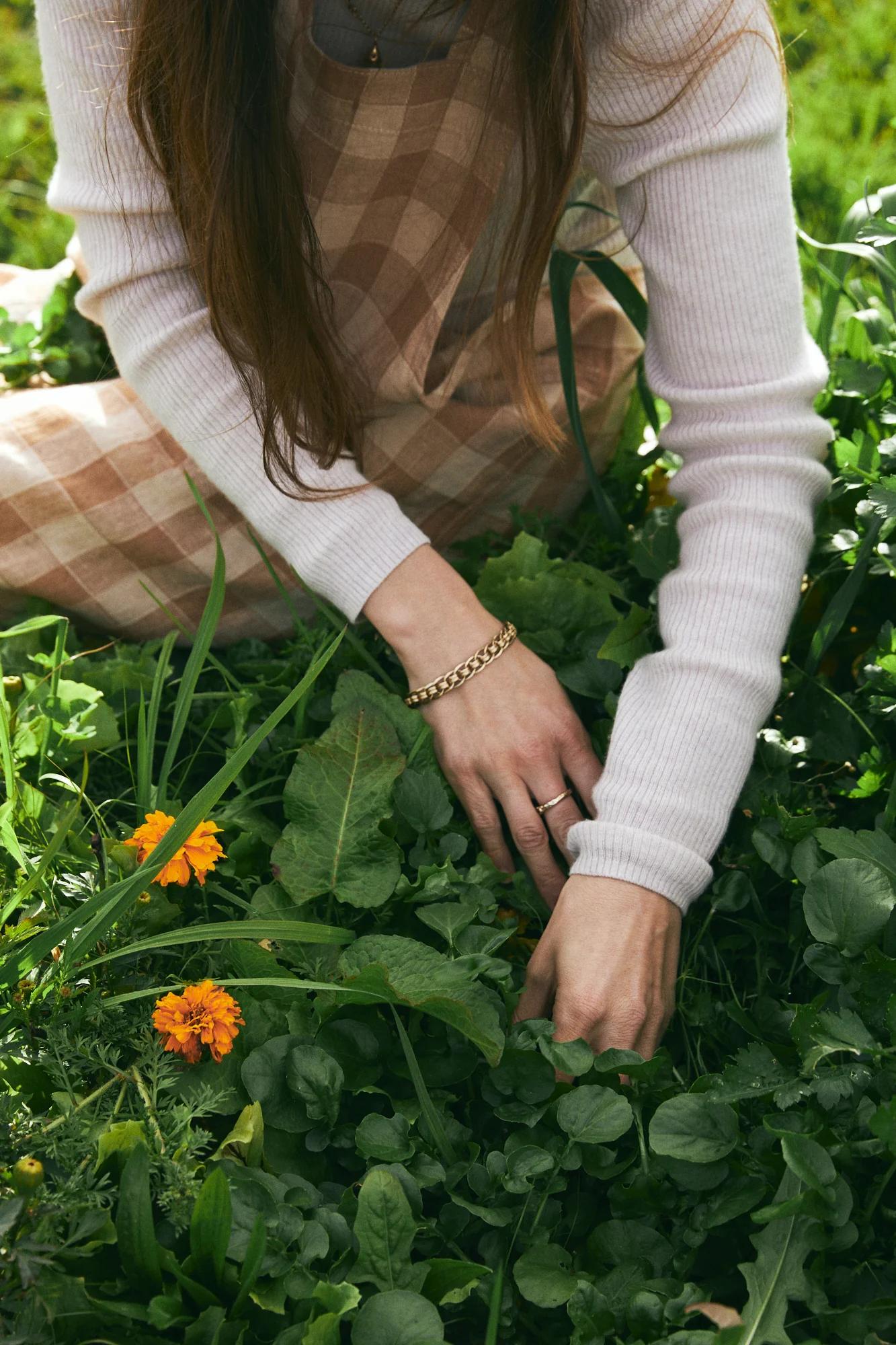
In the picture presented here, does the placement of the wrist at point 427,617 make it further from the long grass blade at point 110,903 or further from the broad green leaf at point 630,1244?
the broad green leaf at point 630,1244

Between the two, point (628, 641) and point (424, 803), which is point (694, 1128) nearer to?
point (424, 803)

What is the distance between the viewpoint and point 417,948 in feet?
3.21

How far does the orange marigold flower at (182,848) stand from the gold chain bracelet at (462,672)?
288mm

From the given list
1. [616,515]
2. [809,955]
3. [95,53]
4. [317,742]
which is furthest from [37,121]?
[809,955]

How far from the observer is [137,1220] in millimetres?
769

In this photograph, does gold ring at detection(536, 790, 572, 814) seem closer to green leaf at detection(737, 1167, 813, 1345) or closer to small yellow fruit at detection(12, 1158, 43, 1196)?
green leaf at detection(737, 1167, 813, 1345)

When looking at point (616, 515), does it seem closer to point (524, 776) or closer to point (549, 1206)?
point (524, 776)

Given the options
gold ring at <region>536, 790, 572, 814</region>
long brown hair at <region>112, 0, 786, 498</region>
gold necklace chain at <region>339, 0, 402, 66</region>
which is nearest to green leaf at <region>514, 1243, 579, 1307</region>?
gold ring at <region>536, 790, 572, 814</region>

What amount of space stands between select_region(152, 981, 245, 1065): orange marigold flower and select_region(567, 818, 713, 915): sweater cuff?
0.36 m

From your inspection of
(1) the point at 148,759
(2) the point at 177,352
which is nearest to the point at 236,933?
(1) the point at 148,759

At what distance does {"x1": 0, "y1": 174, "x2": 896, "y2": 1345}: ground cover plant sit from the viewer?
2.59 ft

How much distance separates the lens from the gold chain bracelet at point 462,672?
1207mm

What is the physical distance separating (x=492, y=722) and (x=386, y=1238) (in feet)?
1.72

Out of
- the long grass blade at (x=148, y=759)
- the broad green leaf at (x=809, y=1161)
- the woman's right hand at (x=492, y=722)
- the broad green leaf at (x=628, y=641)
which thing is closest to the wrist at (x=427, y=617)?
the woman's right hand at (x=492, y=722)
